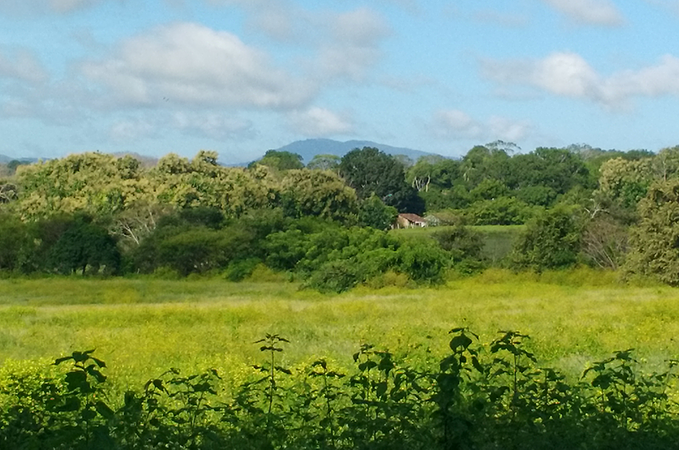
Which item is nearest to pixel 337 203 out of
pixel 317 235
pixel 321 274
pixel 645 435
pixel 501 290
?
pixel 317 235

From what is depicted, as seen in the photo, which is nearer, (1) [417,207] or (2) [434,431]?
(2) [434,431]

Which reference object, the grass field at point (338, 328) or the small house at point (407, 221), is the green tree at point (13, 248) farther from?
the small house at point (407, 221)

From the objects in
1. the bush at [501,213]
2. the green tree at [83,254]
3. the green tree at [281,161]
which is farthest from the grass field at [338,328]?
the green tree at [281,161]

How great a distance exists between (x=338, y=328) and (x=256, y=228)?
21.4 metres

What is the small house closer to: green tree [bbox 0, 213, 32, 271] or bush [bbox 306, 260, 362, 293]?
bush [bbox 306, 260, 362, 293]

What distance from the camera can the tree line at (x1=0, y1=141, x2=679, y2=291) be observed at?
103 ft

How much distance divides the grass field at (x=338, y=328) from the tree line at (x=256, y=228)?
4.78 m

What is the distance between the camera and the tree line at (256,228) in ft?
103

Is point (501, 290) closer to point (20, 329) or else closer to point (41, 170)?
point (20, 329)

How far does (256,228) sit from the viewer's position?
37.6 metres

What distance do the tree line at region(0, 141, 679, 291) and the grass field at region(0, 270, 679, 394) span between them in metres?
4.78

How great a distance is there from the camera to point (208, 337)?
1497 centimetres

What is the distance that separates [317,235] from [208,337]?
19.9 meters

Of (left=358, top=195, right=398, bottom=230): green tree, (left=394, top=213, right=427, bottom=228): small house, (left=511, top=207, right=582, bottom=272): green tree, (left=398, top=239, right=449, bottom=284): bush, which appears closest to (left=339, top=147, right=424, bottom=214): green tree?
(left=394, top=213, right=427, bottom=228): small house
